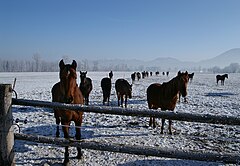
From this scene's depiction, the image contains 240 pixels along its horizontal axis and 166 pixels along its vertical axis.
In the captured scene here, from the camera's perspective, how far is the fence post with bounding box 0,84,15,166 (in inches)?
110

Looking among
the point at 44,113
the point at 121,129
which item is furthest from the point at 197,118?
the point at 44,113

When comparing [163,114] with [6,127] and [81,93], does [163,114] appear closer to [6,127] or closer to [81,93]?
[6,127]

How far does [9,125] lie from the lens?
9.39 feet

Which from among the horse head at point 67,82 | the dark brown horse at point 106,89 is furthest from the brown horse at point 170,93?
the dark brown horse at point 106,89

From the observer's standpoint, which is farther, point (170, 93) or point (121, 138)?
point (170, 93)

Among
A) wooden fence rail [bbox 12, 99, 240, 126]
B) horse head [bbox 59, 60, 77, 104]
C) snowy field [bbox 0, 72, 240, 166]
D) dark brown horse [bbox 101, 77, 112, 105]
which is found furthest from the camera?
dark brown horse [bbox 101, 77, 112, 105]

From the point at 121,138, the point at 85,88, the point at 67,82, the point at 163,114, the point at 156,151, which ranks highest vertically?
the point at 67,82

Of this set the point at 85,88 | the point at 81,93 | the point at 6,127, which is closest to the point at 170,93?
the point at 81,93

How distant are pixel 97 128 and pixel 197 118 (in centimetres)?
565

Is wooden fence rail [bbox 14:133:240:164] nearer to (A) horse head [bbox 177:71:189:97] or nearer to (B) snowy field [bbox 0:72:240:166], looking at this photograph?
(B) snowy field [bbox 0:72:240:166]

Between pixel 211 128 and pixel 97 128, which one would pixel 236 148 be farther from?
pixel 97 128

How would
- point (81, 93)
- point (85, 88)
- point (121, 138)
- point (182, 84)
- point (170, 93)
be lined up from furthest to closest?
1. point (85, 88)
2. point (170, 93)
3. point (182, 84)
4. point (121, 138)
5. point (81, 93)

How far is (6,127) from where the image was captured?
111 inches

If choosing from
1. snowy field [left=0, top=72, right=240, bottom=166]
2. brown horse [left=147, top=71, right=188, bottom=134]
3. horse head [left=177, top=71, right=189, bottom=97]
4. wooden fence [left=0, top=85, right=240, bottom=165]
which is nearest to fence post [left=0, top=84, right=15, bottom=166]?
wooden fence [left=0, top=85, right=240, bottom=165]
